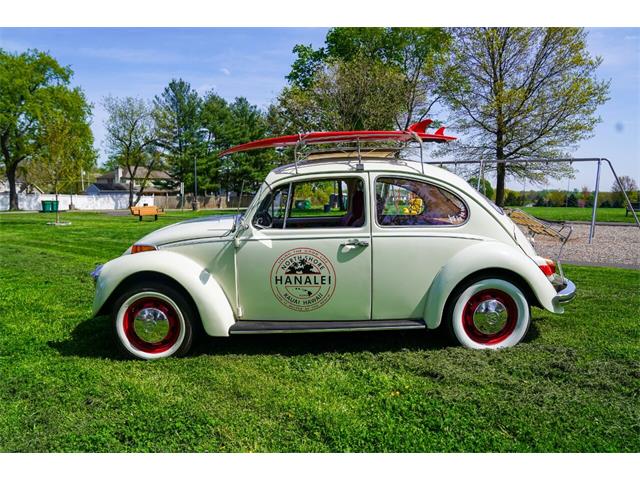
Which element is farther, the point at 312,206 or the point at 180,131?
the point at 180,131

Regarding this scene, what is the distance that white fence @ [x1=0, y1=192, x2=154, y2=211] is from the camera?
140ft

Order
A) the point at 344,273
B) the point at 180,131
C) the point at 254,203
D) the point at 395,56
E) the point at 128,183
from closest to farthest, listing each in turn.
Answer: the point at 344,273
the point at 254,203
the point at 395,56
the point at 180,131
the point at 128,183

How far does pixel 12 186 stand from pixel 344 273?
44.8 m

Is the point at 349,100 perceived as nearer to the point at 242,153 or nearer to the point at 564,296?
the point at 564,296

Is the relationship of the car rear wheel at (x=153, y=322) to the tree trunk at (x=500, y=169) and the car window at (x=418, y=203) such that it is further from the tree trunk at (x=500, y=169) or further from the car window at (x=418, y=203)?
the tree trunk at (x=500, y=169)

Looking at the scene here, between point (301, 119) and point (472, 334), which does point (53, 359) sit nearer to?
point (472, 334)

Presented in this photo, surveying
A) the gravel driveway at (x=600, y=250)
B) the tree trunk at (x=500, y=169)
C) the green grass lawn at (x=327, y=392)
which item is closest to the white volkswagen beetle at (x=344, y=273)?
the green grass lawn at (x=327, y=392)

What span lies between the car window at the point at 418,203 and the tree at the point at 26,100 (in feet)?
131

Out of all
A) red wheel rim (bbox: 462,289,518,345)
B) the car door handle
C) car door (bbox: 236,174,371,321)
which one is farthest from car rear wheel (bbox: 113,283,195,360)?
red wheel rim (bbox: 462,289,518,345)

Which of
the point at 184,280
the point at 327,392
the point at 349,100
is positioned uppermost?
the point at 349,100

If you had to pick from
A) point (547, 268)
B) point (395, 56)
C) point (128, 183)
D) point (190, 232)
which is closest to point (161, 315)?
point (190, 232)

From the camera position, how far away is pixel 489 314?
435 centimetres

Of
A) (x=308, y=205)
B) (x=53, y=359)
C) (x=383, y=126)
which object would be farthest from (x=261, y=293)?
(x=383, y=126)

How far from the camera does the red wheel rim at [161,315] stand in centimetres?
425
